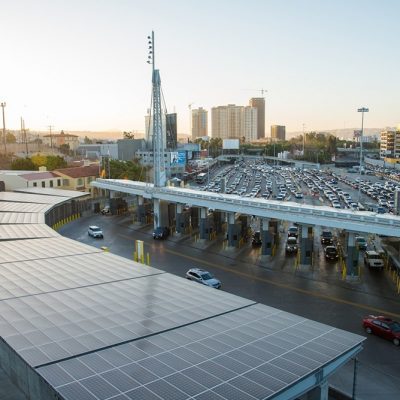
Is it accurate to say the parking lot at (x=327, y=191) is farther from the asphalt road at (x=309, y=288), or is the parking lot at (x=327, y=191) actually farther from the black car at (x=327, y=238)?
the asphalt road at (x=309, y=288)

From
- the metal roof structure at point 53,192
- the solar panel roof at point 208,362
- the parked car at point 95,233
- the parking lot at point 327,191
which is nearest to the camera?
the solar panel roof at point 208,362

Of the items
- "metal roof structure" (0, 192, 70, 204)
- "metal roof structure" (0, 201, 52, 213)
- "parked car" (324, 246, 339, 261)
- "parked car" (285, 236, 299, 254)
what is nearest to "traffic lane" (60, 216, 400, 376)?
"parked car" (285, 236, 299, 254)

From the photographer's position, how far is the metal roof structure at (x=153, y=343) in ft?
32.2

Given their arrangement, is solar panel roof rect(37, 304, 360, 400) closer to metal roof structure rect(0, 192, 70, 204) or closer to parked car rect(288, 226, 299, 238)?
parked car rect(288, 226, 299, 238)

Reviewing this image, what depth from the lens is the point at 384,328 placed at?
18734 millimetres

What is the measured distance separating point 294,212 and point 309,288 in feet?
20.7

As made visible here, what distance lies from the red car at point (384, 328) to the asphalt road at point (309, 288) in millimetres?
277

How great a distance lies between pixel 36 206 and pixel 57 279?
2608 cm

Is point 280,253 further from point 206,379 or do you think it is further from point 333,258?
point 206,379

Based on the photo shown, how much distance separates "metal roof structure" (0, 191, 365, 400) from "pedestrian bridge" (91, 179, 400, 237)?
1329 centimetres

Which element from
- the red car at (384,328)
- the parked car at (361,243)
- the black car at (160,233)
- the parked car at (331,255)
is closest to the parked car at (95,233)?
the black car at (160,233)

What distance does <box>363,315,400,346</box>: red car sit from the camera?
60.4ft

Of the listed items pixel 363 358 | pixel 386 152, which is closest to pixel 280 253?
pixel 363 358

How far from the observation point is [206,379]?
1005 cm
